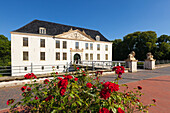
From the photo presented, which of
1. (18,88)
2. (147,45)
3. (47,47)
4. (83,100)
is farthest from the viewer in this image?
(147,45)

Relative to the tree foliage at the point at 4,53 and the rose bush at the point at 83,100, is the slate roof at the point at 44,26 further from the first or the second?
the rose bush at the point at 83,100

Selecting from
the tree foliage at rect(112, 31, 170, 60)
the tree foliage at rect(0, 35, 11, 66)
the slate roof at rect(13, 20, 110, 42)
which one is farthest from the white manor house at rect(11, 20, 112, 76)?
the tree foliage at rect(0, 35, 11, 66)

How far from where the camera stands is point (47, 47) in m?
19.1

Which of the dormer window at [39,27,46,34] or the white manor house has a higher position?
the dormer window at [39,27,46,34]

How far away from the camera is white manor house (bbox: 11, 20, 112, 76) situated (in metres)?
16.5

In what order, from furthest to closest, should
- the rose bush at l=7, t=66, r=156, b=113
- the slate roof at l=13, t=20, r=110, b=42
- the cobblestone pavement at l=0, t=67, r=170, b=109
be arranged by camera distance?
the slate roof at l=13, t=20, r=110, b=42
the cobblestone pavement at l=0, t=67, r=170, b=109
the rose bush at l=7, t=66, r=156, b=113

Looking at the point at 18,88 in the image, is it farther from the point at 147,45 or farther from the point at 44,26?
the point at 147,45

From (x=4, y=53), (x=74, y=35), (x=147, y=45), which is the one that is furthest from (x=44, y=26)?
(x=147, y=45)

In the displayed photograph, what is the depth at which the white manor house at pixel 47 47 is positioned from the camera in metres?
16.5

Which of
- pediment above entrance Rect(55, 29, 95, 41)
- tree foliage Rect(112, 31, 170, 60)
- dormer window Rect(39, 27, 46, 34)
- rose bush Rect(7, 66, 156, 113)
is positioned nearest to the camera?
rose bush Rect(7, 66, 156, 113)

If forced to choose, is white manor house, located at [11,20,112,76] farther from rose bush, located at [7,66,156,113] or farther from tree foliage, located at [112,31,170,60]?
tree foliage, located at [112,31,170,60]

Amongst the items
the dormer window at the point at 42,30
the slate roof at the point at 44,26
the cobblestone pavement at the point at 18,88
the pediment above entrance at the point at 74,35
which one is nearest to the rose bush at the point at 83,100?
the cobblestone pavement at the point at 18,88

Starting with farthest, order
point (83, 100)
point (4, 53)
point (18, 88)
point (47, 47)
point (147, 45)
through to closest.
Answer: point (147, 45), point (4, 53), point (47, 47), point (18, 88), point (83, 100)

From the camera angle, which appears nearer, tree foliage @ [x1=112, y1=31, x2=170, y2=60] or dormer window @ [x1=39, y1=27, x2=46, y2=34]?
dormer window @ [x1=39, y1=27, x2=46, y2=34]
